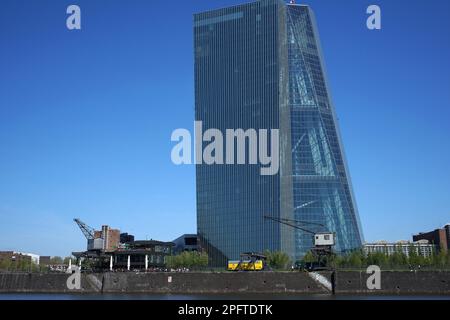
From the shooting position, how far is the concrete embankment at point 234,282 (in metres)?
119

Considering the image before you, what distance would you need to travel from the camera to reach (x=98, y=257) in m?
170

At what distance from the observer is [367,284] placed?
120375 millimetres

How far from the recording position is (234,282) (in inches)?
4980

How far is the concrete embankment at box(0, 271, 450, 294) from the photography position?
4668 inches

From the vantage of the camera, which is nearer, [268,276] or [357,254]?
[268,276]
